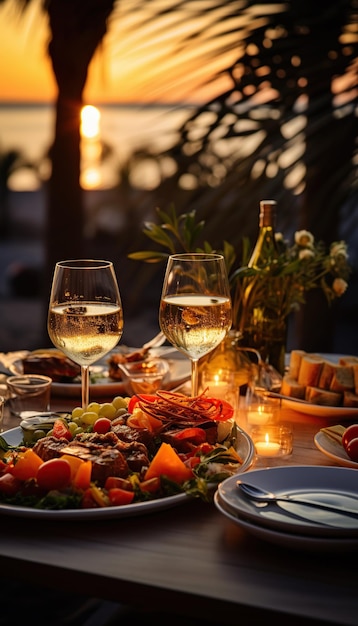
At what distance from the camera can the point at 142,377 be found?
2047 millimetres

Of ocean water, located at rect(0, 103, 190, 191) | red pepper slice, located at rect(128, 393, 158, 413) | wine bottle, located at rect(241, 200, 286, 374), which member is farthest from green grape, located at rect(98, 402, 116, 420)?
ocean water, located at rect(0, 103, 190, 191)

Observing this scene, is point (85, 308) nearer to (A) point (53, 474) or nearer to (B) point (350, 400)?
(A) point (53, 474)

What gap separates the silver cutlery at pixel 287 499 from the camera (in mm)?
1332

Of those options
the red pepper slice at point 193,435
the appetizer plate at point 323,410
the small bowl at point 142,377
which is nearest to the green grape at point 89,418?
the red pepper slice at point 193,435

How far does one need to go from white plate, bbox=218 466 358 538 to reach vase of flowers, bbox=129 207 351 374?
709 mm

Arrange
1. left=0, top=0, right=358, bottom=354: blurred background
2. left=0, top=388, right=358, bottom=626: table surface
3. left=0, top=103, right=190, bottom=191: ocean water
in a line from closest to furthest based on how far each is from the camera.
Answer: left=0, top=388, right=358, bottom=626: table surface → left=0, top=0, right=358, bottom=354: blurred background → left=0, top=103, right=190, bottom=191: ocean water

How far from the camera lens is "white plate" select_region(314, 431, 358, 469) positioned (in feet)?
5.27

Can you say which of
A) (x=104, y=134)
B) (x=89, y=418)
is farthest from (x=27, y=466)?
(x=104, y=134)

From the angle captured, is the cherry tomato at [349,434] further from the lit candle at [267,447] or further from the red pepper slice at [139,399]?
the red pepper slice at [139,399]

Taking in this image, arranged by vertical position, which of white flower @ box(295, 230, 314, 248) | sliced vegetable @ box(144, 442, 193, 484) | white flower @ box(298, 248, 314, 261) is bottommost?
sliced vegetable @ box(144, 442, 193, 484)

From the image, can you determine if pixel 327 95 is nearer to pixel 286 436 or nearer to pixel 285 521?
pixel 286 436

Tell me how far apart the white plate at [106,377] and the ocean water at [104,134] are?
705mm

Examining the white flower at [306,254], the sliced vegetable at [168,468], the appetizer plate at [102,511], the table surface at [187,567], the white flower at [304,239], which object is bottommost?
the table surface at [187,567]

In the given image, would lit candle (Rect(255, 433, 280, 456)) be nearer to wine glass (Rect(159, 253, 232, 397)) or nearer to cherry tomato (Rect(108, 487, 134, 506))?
wine glass (Rect(159, 253, 232, 397))
